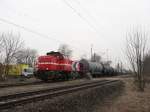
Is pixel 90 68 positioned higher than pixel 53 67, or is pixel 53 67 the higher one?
pixel 53 67

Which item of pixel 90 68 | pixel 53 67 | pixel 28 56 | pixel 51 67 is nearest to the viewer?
pixel 51 67

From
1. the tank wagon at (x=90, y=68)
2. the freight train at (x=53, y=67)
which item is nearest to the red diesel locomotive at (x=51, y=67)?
the freight train at (x=53, y=67)

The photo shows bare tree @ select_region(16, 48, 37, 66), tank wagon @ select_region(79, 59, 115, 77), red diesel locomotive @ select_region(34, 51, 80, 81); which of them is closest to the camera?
red diesel locomotive @ select_region(34, 51, 80, 81)

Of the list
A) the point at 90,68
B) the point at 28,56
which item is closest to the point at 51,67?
the point at 90,68

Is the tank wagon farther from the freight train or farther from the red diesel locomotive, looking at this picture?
the red diesel locomotive

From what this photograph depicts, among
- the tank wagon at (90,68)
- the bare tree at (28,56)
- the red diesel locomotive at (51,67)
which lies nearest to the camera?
the red diesel locomotive at (51,67)

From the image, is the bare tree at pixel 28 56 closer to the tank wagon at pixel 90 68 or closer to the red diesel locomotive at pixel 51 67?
the tank wagon at pixel 90 68

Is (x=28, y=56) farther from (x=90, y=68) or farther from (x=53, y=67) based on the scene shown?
(x=53, y=67)

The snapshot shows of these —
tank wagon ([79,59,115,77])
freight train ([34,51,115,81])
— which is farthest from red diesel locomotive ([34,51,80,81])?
tank wagon ([79,59,115,77])

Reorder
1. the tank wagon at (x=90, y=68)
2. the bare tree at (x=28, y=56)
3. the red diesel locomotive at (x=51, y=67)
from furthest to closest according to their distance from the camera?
the bare tree at (x=28, y=56), the tank wagon at (x=90, y=68), the red diesel locomotive at (x=51, y=67)

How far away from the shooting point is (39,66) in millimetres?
30516

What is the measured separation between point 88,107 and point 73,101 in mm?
839

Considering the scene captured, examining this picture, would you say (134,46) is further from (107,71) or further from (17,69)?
(107,71)

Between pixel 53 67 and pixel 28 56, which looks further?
pixel 28 56
